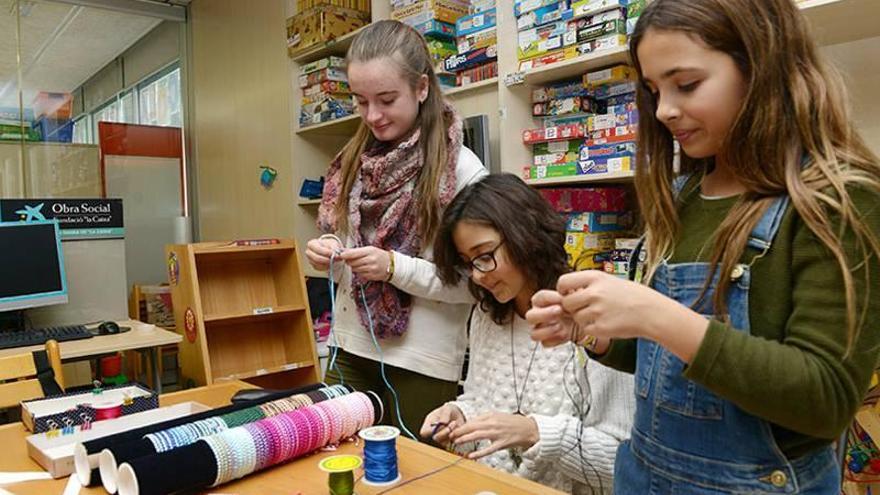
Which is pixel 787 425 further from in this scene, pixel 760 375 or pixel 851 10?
pixel 851 10

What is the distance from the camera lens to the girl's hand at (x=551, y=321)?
30.8 inches

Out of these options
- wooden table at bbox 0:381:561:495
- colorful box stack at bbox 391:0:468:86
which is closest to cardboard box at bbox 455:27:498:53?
colorful box stack at bbox 391:0:468:86

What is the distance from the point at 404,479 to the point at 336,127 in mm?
2491

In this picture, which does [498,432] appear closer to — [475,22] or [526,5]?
[526,5]

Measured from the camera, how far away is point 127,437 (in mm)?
1033

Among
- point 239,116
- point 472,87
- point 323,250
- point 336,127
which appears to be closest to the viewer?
point 323,250

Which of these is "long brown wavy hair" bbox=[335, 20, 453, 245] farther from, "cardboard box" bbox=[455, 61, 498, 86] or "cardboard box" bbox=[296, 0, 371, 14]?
"cardboard box" bbox=[296, 0, 371, 14]

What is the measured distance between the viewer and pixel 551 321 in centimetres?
82

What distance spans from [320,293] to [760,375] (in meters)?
2.68

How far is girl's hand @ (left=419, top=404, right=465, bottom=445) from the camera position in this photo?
116 centimetres

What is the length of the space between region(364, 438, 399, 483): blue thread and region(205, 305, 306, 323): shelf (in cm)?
174

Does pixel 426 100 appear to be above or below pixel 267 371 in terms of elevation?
above

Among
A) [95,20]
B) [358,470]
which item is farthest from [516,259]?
[95,20]

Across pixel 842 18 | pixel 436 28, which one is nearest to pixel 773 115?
pixel 842 18
